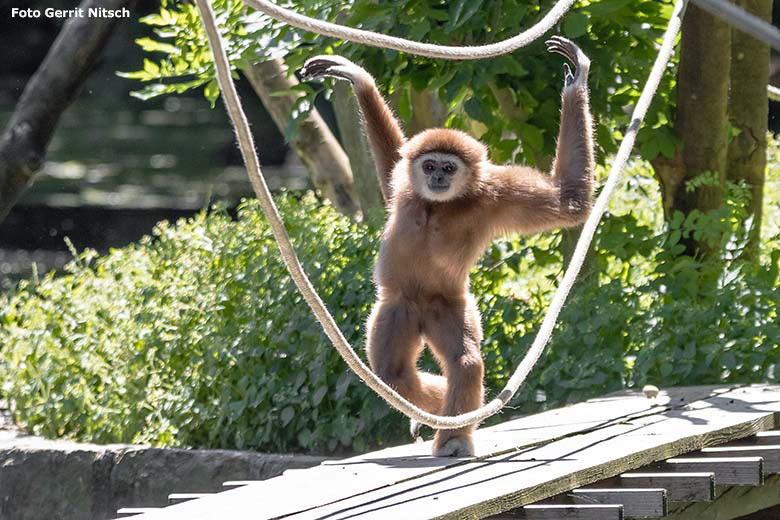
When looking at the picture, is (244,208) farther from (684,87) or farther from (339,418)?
(684,87)

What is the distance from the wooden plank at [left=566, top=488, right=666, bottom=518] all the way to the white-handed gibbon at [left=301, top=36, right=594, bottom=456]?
75 cm

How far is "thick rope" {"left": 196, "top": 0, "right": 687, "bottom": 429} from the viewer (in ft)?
10.3

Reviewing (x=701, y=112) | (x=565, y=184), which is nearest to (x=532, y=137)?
(x=701, y=112)

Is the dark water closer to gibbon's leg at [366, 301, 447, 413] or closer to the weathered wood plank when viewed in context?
gibbon's leg at [366, 301, 447, 413]

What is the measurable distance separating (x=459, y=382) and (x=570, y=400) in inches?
73.4

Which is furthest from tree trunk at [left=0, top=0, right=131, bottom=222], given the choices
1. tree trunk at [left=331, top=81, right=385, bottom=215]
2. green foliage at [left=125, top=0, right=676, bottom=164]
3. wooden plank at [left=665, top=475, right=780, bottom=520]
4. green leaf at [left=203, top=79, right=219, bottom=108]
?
wooden plank at [left=665, top=475, right=780, bottom=520]

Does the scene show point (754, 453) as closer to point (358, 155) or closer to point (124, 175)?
point (358, 155)

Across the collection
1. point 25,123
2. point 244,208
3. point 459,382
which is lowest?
point 459,382

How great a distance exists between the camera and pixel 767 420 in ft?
17.8

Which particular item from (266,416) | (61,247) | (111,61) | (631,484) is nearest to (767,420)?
(631,484)

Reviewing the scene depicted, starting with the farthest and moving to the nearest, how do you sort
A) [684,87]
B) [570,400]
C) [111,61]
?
[111,61], [684,87], [570,400]

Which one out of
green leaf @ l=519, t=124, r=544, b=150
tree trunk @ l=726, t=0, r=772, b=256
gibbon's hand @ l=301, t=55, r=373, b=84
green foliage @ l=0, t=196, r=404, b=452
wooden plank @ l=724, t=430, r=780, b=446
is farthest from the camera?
tree trunk @ l=726, t=0, r=772, b=256

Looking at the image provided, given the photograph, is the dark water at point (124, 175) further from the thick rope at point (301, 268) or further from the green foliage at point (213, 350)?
the thick rope at point (301, 268)

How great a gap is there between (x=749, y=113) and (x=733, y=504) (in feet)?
12.1
